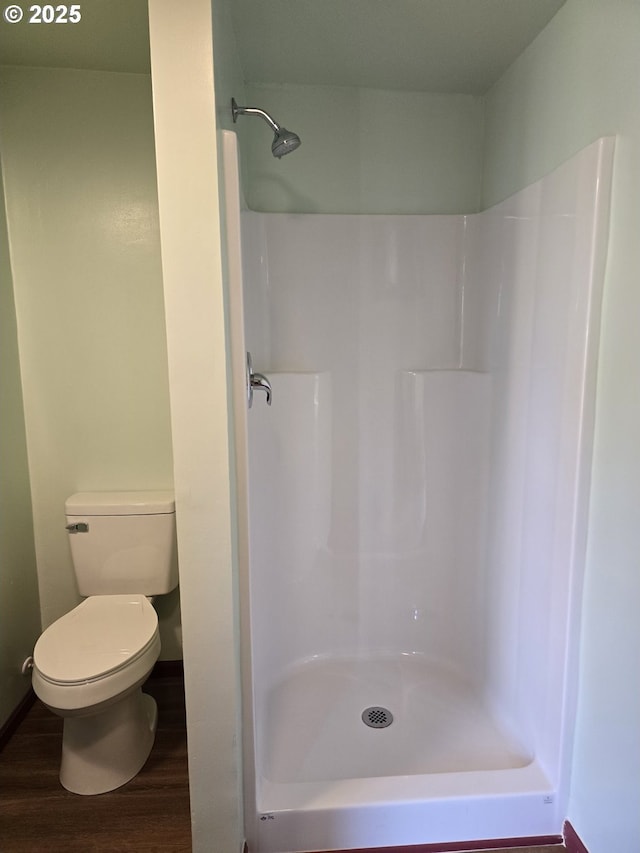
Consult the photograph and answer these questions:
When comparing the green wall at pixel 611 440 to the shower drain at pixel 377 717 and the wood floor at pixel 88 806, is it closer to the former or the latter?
the wood floor at pixel 88 806

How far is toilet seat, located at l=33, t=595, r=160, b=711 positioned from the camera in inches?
58.1

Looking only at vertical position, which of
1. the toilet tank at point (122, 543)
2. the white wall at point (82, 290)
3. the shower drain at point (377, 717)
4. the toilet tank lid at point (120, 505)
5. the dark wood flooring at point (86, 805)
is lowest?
the dark wood flooring at point (86, 805)

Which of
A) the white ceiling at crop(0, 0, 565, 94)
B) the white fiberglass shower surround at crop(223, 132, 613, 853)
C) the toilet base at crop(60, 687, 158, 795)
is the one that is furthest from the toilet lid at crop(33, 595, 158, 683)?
the white ceiling at crop(0, 0, 565, 94)

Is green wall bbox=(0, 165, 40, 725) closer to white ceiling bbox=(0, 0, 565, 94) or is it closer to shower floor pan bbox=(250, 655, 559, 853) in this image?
white ceiling bbox=(0, 0, 565, 94)

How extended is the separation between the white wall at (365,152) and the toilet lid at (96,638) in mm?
1468

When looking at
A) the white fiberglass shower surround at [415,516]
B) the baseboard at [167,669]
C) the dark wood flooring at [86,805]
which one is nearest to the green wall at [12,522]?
the dark wood flooring at [86,805]

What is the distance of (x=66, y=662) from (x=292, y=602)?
2.61 feet

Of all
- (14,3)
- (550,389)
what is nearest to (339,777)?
(550,389)

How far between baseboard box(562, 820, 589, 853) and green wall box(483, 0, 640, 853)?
0.07 feet

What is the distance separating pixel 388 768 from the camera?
1.53 m

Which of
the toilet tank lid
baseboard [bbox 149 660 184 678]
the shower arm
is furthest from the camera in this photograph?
baseboard [bbox 149 660 184 678]

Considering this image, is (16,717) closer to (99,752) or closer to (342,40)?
(99,752)

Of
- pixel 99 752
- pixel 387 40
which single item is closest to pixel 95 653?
pixel 99 752

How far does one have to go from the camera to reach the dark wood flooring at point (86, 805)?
1451mm
